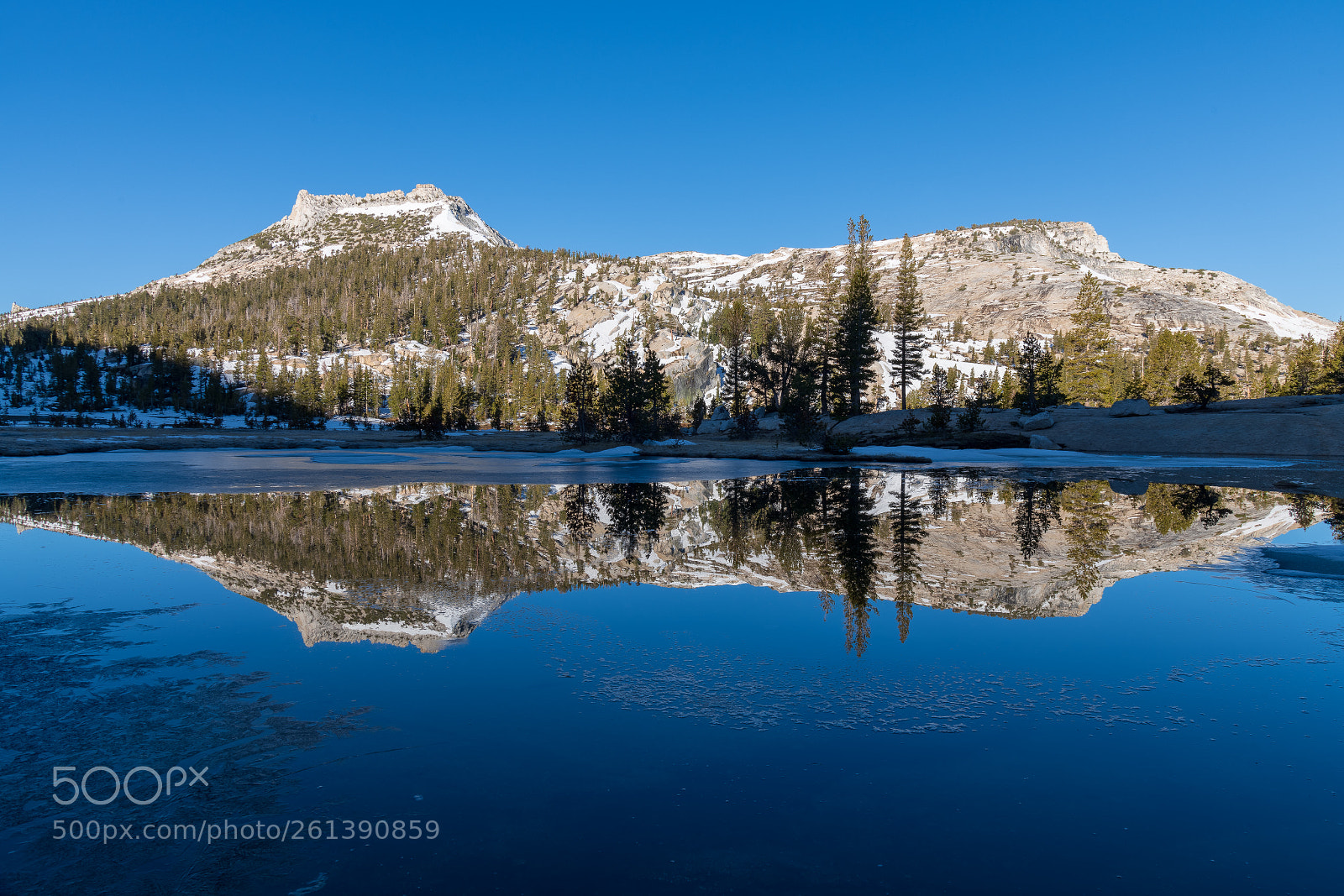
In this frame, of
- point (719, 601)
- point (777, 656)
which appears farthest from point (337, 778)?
point (719, 601)

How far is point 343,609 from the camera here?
7.01 m

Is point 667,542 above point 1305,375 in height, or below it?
below

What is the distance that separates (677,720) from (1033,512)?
11926mm

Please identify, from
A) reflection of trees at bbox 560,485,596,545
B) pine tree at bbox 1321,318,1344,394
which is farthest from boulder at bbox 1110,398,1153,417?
pine tree at bbox 1321,318,1344,394

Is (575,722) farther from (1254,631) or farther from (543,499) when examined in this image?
(543,499)

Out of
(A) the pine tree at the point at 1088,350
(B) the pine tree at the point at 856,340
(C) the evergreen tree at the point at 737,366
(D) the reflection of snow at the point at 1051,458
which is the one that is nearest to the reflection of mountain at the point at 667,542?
(D) the reflection of snow at the point at 1051,458

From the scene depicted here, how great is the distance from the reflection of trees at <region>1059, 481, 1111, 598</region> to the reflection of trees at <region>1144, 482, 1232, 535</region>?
2.81 feet

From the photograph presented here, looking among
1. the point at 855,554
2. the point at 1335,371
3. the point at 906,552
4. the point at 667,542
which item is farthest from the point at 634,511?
the point at 1335,371

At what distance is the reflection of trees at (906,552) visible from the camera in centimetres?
696

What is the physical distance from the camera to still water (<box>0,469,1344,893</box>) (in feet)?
10.3

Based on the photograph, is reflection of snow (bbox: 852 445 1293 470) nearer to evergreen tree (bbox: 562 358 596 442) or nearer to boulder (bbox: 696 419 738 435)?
evergreen tree (bbox: 562 358 596 442)

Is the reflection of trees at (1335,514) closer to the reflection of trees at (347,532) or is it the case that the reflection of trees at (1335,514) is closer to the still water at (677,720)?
the still water at (677,720)

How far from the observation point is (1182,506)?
586 inches

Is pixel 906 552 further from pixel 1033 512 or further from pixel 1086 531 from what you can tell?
pixel 1033 512
